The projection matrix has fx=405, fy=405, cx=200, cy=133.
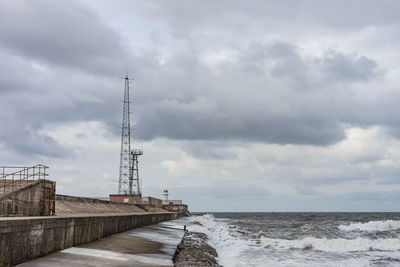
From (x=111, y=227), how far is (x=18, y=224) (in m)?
8.34

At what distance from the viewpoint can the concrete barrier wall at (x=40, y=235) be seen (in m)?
7.86

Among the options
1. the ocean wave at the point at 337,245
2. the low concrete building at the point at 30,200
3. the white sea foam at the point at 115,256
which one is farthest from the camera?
the ocean wave at the point at 337,245

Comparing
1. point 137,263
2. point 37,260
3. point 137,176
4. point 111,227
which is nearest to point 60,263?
point 37,260

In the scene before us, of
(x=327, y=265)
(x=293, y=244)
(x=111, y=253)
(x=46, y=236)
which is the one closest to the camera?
(x=46, y=236)

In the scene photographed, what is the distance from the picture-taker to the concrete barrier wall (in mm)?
7865

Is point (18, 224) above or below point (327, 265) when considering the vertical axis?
above

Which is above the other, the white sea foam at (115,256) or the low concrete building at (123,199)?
the low concrete building at (123,199)

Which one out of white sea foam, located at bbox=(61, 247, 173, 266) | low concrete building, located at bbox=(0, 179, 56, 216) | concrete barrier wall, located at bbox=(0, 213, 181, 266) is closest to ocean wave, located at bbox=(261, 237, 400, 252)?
low concrete building, located at bbox=(0, 179, 56, 216)

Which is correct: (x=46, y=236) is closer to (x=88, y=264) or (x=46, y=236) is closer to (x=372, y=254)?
(x=88, y=264)

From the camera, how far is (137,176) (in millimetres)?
72125

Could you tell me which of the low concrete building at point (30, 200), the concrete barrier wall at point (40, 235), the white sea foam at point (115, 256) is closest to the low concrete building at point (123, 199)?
the low concrete building at point (30, 200)

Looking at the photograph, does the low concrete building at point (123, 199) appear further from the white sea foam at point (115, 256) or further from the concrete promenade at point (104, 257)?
the white sea foam at point (115, 256)

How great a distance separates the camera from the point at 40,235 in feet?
30.6

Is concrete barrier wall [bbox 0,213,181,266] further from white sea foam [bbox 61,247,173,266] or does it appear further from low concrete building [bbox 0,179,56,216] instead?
low concrete building [bbox 0,179,56,216]
